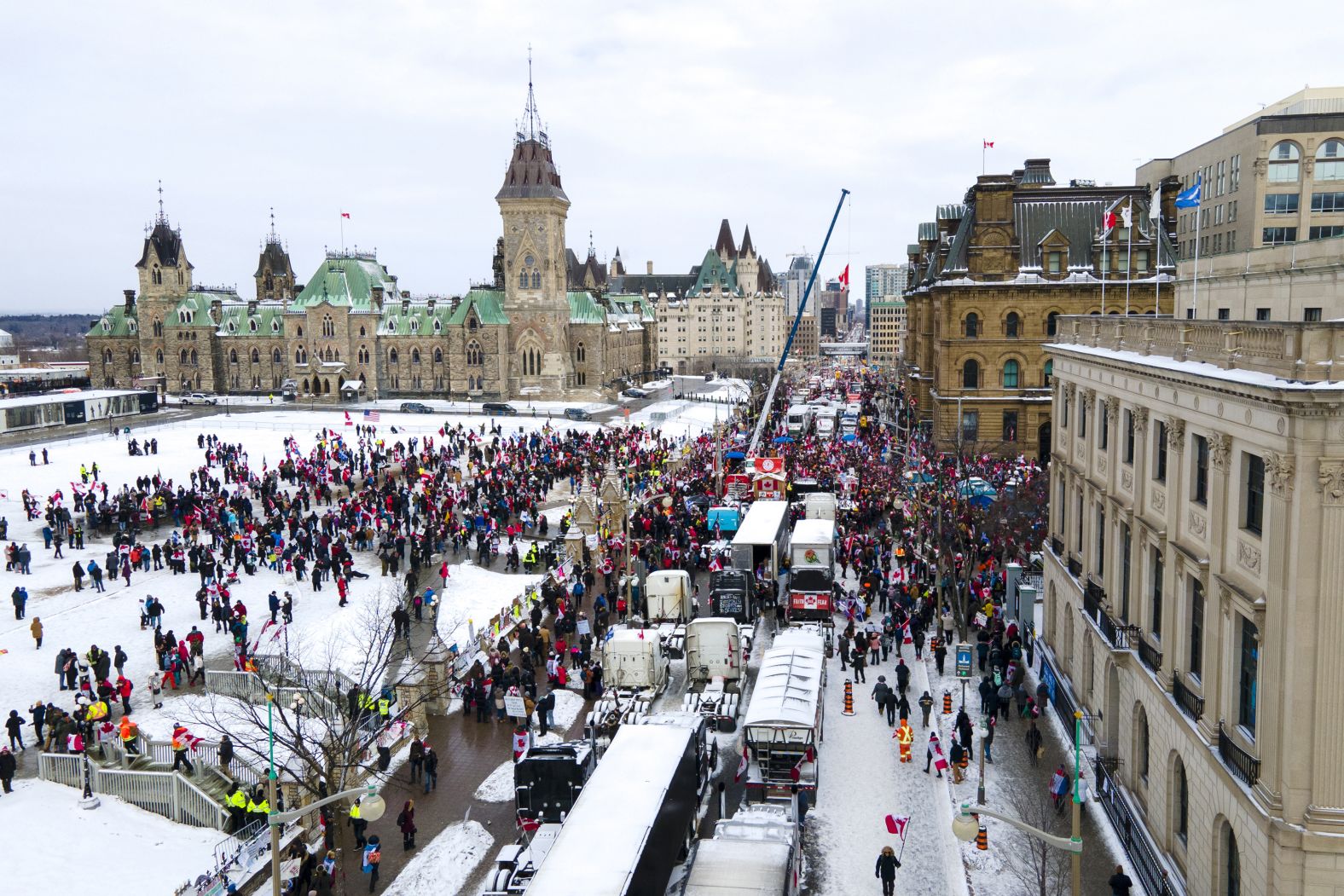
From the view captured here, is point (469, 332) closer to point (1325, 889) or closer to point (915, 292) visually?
point (915, 292)

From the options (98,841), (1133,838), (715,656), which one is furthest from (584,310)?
(1133,838)

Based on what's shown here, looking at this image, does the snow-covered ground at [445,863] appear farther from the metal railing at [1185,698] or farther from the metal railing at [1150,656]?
the metal railing at [1150,656]

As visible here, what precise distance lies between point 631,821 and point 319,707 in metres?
10.1

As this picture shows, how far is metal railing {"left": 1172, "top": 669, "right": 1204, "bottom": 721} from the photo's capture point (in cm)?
1653

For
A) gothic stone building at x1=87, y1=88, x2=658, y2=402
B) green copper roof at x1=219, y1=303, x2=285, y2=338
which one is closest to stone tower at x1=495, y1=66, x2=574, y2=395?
gothic stone building at x1=87, y1=88, x2=658, y2=402

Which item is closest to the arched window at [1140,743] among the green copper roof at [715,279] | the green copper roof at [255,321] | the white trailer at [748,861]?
the white trailer at [748,861]

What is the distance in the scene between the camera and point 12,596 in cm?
3133

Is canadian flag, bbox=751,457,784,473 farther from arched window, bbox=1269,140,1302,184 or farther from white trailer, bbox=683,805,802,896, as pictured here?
arched window, bbox=1269,140,1302,184

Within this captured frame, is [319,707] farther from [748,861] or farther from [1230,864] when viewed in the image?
[1230,864]

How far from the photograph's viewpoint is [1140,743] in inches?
787

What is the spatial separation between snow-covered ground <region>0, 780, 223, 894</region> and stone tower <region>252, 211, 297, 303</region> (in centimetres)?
12656

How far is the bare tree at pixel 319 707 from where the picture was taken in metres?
19.4

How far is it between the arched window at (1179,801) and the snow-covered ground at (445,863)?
11.5 m

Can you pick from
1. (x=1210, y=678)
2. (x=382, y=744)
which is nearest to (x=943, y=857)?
(x=1210, y=678)
